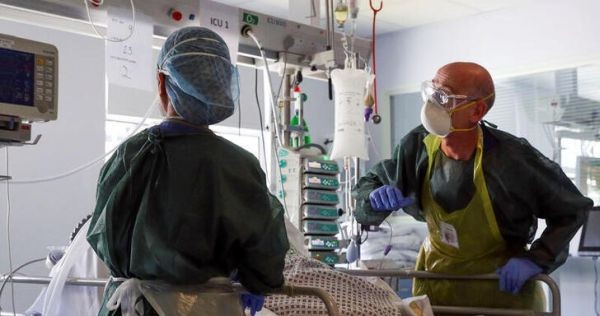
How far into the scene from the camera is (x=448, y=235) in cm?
271

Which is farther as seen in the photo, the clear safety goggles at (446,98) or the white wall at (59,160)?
the white wall at (59,160)

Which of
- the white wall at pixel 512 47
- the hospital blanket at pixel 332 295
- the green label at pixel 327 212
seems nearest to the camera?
the hospital blanket at pixel 332 295

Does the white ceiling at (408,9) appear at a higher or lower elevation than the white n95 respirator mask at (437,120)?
higher

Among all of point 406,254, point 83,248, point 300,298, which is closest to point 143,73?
point 83,248

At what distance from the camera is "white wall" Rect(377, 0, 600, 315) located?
6156 mm

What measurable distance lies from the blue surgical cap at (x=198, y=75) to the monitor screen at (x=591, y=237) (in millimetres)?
4371

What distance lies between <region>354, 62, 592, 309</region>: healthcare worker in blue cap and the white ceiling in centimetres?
349

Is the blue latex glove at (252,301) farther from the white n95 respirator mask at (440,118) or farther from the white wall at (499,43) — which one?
the white wall at (499,43)

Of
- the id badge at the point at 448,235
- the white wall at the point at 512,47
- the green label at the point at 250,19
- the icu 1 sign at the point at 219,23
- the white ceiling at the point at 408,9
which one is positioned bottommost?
the id badge at the point at 448,235

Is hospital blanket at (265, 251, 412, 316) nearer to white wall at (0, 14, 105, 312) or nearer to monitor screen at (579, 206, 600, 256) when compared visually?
white wall at (0, 14, 105, 312)

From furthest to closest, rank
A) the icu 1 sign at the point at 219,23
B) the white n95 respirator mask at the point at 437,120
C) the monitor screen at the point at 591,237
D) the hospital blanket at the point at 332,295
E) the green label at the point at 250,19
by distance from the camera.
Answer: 1. the monitor screen at the point at 591,237
2. the green label at the point at 250,19
3. the icu 1 sign at the point at 219,23
4. the white n95 respirator mask at the point at 437,120
5. the hospital blanket at the point at 332,295

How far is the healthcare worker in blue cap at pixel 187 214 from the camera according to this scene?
1.72m

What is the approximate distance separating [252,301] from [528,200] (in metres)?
1.14

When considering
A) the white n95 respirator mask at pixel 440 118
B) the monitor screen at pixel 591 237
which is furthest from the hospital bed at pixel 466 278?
the monitor screen at pixel 591 237
